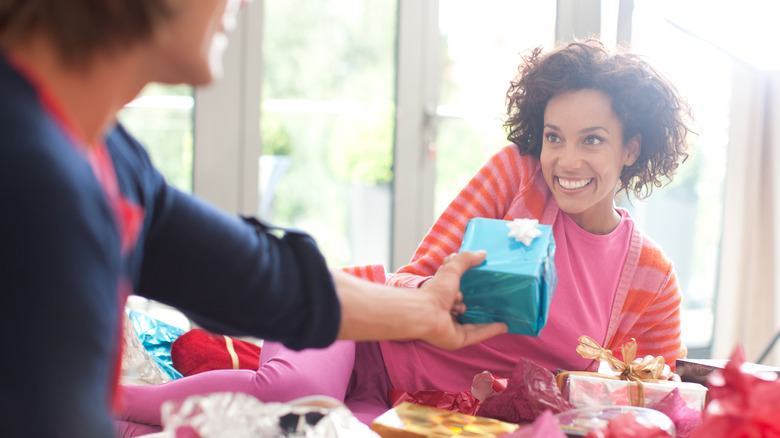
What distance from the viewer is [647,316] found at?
5.13 ft

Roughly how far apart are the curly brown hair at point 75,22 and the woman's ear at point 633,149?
4.11 feet

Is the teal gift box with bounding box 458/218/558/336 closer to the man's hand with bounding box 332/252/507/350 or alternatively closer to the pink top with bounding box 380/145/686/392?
the man's hand with bounding box 332/252/507/350

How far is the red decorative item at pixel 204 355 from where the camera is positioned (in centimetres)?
147

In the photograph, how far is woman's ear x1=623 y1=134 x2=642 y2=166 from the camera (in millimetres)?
1609

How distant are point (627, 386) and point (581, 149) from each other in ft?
1.72

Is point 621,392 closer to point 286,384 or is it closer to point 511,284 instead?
point 511,284

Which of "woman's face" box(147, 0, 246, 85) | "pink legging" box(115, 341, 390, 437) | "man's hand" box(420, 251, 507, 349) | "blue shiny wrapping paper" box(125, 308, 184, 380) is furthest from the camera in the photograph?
"blue shiny wrapping paper" box(125, 308, 184, 380)

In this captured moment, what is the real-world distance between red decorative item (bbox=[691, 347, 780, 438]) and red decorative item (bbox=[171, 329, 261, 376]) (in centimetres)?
93

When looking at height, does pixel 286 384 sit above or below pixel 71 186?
below

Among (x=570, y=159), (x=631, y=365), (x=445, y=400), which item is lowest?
(x=445, y=400)

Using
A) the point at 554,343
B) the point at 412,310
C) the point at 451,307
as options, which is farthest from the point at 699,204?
the point at 412,310

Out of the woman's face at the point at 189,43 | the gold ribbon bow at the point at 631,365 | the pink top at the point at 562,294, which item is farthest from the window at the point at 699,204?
the woman's face at the point at 189,43

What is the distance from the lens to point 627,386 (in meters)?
1.25

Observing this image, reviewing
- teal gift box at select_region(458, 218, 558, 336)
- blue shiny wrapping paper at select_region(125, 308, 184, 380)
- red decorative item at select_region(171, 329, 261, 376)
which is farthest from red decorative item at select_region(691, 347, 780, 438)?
blue shiny wrapping paper at select_region(125, 308, 184, 380)
